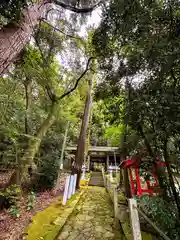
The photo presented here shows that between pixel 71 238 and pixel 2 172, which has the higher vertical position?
pixel 2 172

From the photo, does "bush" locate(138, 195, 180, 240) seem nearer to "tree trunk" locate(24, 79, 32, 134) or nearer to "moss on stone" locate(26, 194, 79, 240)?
"moss on stone" locate(26, 194, 79, 240)

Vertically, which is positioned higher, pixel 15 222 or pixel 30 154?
pixel 30 154

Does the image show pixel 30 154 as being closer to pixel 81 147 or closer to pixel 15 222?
pixel 15 222

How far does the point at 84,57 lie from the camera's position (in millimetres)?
6953

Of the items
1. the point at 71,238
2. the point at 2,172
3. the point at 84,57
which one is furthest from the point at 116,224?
the point at 2,172

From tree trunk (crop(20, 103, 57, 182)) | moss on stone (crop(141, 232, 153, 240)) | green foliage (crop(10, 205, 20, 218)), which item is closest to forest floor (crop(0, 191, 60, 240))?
green foliage (crop(10, 205, 20, 218))

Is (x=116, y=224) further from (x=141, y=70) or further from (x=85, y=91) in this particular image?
(x=85, y=91)

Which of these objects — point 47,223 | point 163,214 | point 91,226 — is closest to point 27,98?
point 47,223

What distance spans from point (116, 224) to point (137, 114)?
9.83ft

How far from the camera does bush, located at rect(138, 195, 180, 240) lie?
97.3 inches

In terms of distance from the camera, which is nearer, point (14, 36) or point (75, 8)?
point (14, 36)

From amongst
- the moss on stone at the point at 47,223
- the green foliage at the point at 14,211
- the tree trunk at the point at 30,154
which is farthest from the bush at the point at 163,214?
the tree trunk at the point at 30,154

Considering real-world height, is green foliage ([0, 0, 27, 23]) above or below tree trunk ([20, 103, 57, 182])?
above

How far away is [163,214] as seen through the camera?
8.40 ft
